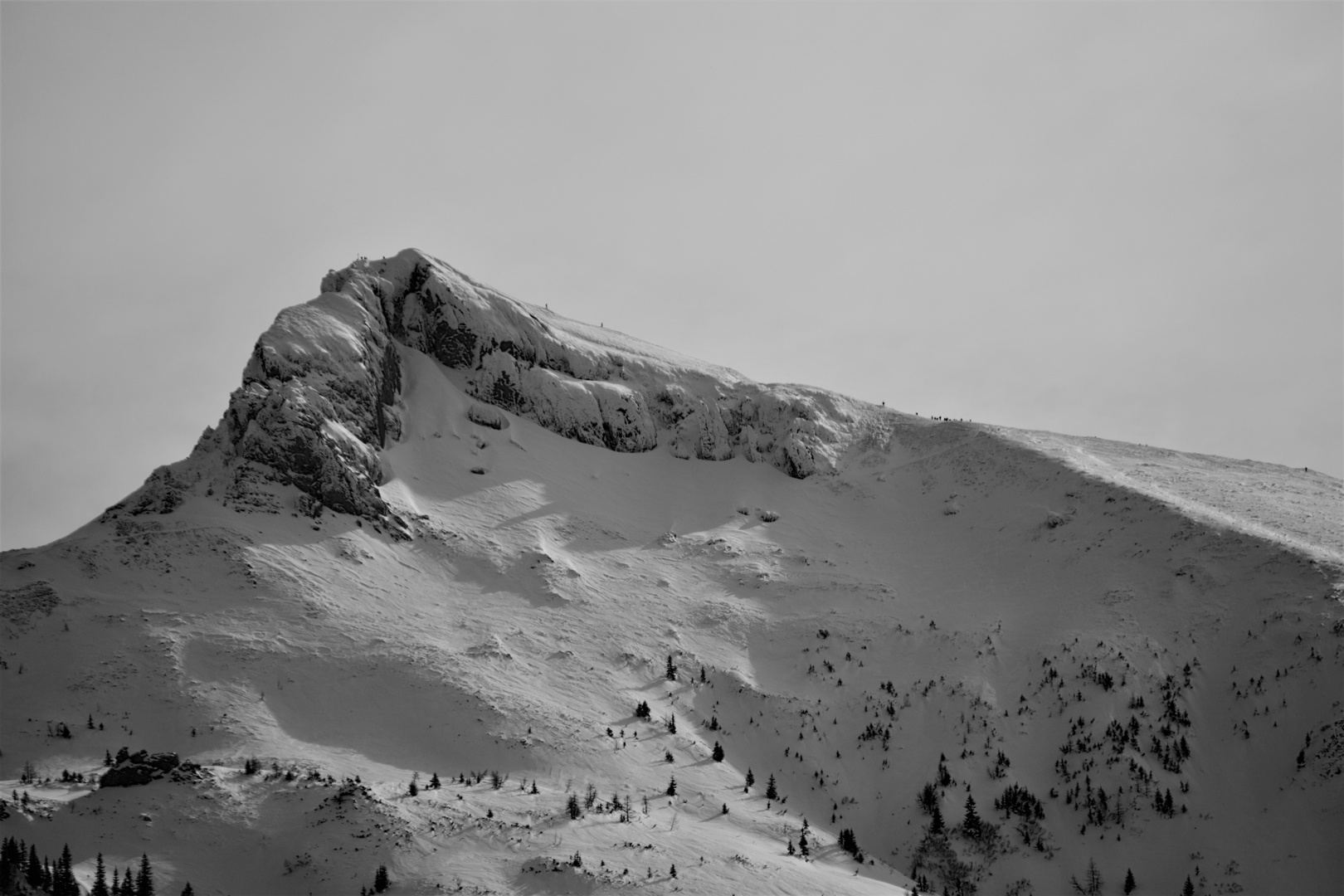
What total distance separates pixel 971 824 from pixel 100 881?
45.2 meters

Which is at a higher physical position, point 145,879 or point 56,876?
point 56,876

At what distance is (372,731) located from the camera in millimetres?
64188

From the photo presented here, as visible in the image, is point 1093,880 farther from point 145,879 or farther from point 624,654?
point 145,879

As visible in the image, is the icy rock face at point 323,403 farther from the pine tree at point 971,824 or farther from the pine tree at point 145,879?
the pine tree at point 971,824

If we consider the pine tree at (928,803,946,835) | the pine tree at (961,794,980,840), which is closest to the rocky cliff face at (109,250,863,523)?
the pine tree at (928,803,946,835)

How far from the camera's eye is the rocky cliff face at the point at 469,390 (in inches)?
3219

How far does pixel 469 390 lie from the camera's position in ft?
341

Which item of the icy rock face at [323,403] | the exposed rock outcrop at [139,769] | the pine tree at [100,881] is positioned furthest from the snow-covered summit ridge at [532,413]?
the pine tree at [100,881]

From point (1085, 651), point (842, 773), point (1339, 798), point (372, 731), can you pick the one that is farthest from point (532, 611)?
point (1339, 798)

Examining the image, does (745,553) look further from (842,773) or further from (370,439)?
(370,439)

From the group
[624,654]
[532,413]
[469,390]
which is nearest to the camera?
[624,654]

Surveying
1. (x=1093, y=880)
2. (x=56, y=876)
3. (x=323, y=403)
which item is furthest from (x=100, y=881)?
(x=1093, y=880)

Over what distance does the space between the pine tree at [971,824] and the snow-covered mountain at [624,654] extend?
0.70 feet

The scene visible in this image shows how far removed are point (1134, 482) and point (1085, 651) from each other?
87.9ft
